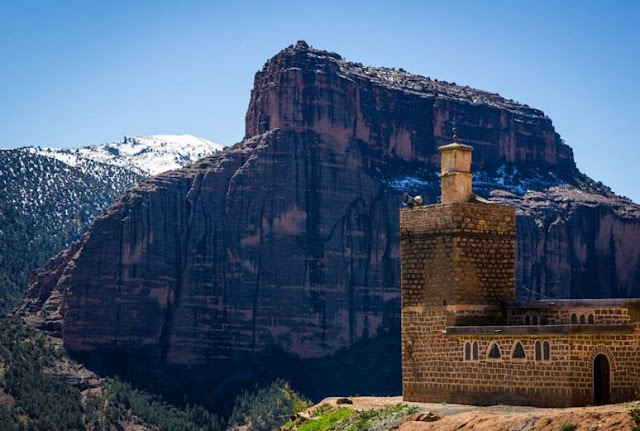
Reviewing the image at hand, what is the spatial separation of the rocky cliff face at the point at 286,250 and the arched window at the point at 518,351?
9592 cm

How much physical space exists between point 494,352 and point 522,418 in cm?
488

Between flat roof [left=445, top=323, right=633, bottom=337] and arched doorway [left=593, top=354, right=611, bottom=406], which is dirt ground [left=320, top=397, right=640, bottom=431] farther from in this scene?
flat roof [left=445, top=323, right=633, bottom=337]

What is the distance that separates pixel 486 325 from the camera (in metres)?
36.6

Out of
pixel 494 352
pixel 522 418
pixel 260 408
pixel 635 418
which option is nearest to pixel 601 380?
pixel 494 352

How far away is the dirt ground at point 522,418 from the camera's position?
1110 inches

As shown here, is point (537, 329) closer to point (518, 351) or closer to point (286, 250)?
point (518, 351)

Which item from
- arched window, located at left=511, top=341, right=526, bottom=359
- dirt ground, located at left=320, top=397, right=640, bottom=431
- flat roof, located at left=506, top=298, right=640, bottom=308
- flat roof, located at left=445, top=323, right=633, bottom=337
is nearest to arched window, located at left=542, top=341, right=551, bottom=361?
flat roof, located at left=445, top=323, right=633, bottom=337

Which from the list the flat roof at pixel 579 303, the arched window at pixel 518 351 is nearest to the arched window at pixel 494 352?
the arched window at pixel 518 351

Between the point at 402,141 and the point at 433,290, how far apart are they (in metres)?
120

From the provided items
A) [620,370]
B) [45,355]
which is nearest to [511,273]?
[620,370]

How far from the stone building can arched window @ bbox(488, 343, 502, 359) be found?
2 cm

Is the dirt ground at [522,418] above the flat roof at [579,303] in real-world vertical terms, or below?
below

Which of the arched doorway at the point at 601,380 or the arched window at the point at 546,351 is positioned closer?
the arched doorway at the point at 601,380

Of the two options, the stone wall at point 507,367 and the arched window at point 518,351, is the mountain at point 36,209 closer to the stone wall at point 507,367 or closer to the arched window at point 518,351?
the stone wall at point 507,367
